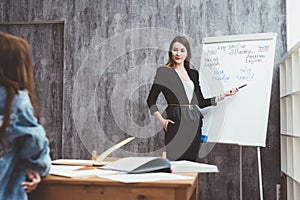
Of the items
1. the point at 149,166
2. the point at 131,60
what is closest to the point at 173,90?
the point at 131,60

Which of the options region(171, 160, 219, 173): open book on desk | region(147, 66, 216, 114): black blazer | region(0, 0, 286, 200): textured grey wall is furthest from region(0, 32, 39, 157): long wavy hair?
region(0, 0, 286, 200): textured grey wall

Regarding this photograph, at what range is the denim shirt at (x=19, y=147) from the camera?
1.22 m

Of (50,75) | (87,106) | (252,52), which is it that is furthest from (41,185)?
(50,75)

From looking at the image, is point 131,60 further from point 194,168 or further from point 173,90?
point 194,168

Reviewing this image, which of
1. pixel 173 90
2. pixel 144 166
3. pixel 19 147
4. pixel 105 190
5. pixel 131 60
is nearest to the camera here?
pixel 19 147

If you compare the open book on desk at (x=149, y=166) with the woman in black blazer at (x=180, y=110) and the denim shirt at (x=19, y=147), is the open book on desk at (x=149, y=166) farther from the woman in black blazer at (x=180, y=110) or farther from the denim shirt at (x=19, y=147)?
the woman in black blazer at (x=180, y=110)

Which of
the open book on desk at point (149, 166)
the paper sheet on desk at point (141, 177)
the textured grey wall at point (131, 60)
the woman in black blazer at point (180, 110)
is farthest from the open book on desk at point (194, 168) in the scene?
the textured grey wall at point (131, 60)

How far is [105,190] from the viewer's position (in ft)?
4.52

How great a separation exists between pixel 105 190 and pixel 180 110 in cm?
205

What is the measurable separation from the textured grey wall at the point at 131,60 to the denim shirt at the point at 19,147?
2771 mm

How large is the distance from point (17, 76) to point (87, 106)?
2.90 metres

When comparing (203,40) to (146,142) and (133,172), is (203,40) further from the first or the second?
(133,172)

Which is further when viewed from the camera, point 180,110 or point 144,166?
point 180,110

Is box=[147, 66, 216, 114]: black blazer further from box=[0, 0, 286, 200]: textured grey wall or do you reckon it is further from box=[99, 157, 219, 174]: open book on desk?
box=[99, 157, 219, 174]: open book on desk
